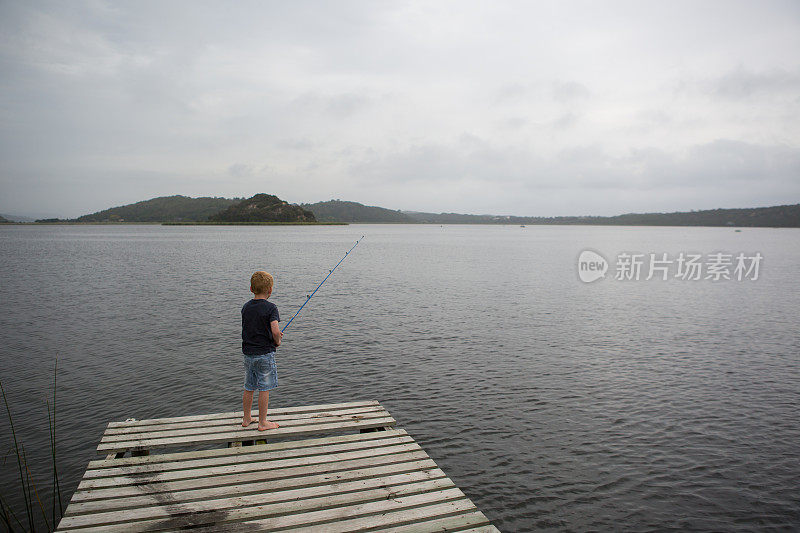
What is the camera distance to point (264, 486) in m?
5.31

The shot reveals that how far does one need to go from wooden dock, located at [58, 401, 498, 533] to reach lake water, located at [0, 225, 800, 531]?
1896 millimetres

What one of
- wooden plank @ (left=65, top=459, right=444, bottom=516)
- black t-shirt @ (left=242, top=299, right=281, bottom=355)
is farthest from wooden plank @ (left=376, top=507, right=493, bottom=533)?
black t-shirt @ (left=242, top=299, right=281, bottom=355)

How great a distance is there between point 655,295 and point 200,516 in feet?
94.1

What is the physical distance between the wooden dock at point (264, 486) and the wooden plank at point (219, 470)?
0.5 inches

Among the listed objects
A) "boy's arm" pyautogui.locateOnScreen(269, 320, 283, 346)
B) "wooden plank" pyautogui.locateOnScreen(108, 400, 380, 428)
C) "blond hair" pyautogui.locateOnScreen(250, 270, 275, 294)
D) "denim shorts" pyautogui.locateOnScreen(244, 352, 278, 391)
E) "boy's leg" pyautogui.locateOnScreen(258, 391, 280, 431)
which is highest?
"blond hair" pyautogui.locateOnScreen(250, 270, 275, 294)

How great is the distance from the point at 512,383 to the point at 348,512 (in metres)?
8.03

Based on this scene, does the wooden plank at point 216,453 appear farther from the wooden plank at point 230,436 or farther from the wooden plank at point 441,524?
the wooden plank at point 441,524

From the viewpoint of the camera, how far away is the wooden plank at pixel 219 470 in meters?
5.38

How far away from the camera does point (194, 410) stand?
1004 cm

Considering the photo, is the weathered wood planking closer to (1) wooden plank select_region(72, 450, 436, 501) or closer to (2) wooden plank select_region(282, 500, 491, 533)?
(1) wooden plank select_region(72, 450, 436, 501)

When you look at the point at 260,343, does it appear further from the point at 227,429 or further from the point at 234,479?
the point at 234,479

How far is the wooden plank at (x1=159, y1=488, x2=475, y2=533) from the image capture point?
4.55 metres

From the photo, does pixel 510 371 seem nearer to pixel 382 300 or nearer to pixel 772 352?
pixel 772 352

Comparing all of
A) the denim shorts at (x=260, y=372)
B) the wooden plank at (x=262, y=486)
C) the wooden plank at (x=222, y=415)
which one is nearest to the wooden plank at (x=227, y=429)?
the wooden plank at (x=222, y=415)
